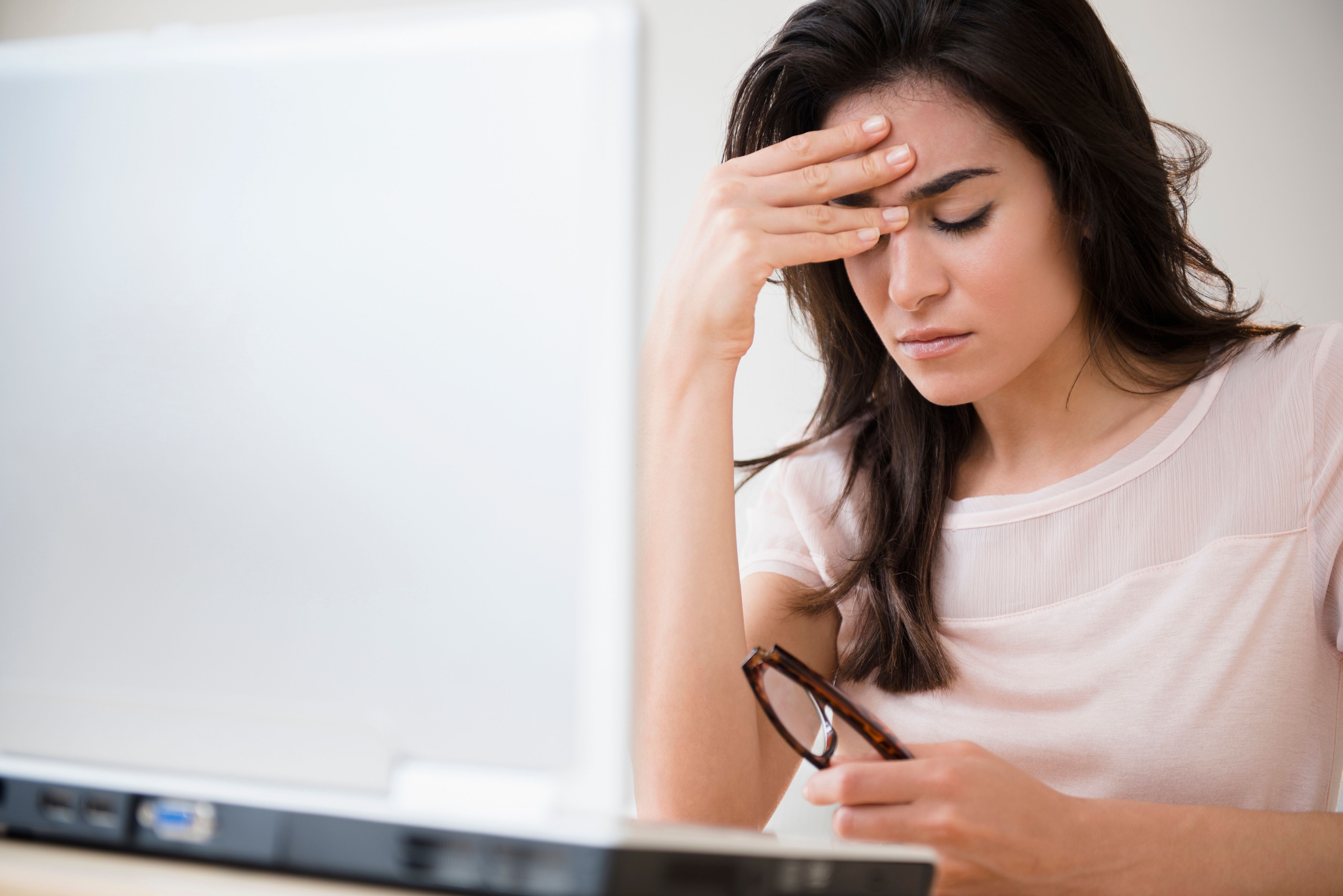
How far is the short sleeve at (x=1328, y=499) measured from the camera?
88 cm

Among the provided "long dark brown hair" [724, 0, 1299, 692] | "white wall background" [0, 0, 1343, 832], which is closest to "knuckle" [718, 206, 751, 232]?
"long dark brown hair" [724, 0, 1299, 692]

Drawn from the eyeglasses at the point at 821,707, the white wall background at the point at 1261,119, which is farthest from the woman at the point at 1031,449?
the white wall background at the point at 1261,119

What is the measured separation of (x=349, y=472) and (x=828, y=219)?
641 millimetres

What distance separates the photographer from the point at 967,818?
0.55 m

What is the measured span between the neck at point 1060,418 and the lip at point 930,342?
178mm

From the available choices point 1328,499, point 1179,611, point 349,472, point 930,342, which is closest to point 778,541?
point 930,342

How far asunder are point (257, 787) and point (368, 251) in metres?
0.21

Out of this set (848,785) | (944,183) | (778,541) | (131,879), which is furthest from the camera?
(778,541)

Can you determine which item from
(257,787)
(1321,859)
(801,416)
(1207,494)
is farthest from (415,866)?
(801,416)

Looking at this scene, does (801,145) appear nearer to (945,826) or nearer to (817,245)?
(817,245)

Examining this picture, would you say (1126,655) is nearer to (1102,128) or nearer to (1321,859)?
A: (1321,859)

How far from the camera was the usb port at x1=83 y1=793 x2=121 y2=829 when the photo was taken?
36cm

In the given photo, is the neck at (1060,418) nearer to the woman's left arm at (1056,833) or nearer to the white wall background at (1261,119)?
the woman's left arm at (1056,833)

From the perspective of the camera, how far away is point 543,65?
0.37 metres
